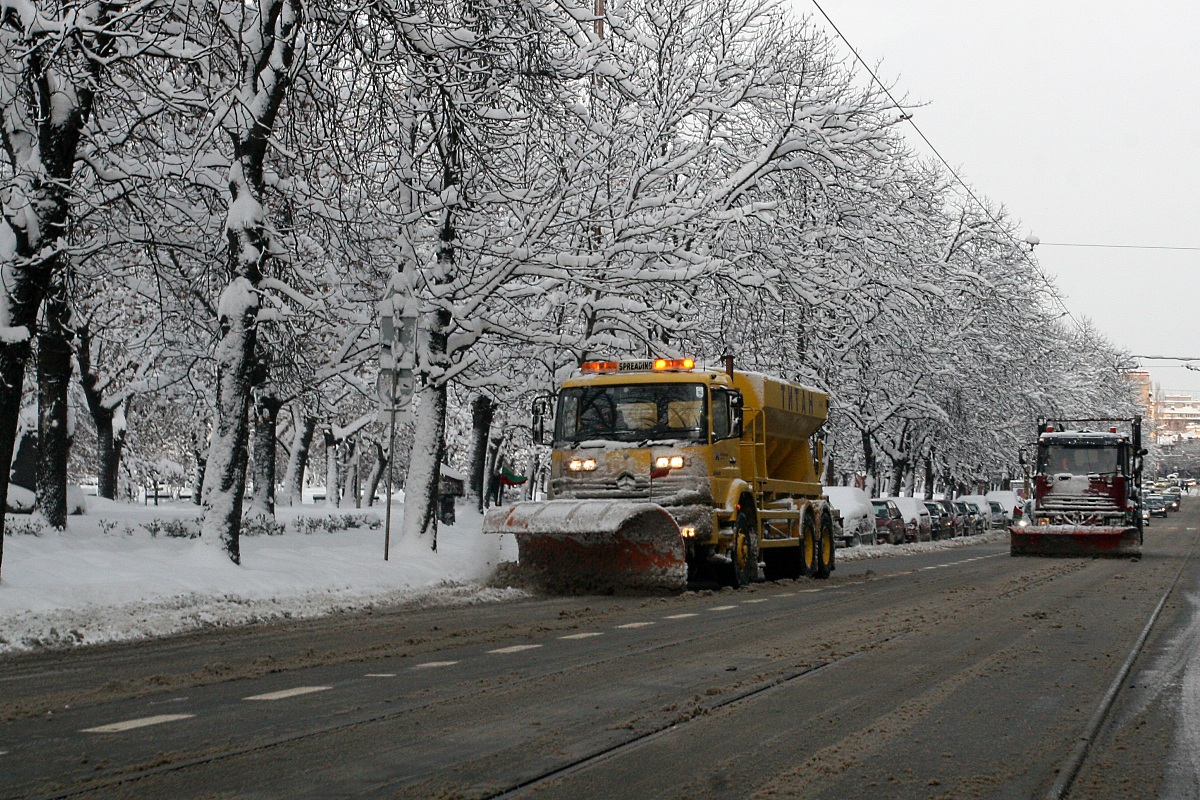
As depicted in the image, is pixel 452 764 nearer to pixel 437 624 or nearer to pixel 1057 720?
pixel 1057 720

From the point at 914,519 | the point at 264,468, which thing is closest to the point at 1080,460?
the point at 914,519

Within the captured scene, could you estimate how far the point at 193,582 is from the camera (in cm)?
1548

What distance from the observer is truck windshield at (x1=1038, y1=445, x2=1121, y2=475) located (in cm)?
3412

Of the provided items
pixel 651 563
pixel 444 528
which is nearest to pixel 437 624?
pixel 651 563

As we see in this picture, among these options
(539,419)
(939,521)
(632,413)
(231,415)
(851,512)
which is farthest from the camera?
(939,521)

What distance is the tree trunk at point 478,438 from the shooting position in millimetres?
34531

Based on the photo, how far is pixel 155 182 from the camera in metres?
14.7

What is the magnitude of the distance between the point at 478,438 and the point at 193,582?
66.7 ft

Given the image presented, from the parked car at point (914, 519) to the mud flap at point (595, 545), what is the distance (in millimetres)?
27796

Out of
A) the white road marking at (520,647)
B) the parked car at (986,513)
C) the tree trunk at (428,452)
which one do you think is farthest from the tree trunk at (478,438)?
the parked car at (986,513)

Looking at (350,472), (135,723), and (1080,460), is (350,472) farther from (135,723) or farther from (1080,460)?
(135,723)

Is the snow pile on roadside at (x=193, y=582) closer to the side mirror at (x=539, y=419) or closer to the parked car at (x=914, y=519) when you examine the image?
the side mirror at (x=539, y=419)

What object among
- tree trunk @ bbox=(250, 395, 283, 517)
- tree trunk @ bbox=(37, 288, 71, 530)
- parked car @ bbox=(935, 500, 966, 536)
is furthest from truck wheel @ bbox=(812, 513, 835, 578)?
parked car @ bbox=(935, 500, 966, 536)

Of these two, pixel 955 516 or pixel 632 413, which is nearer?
pixel 632 413
